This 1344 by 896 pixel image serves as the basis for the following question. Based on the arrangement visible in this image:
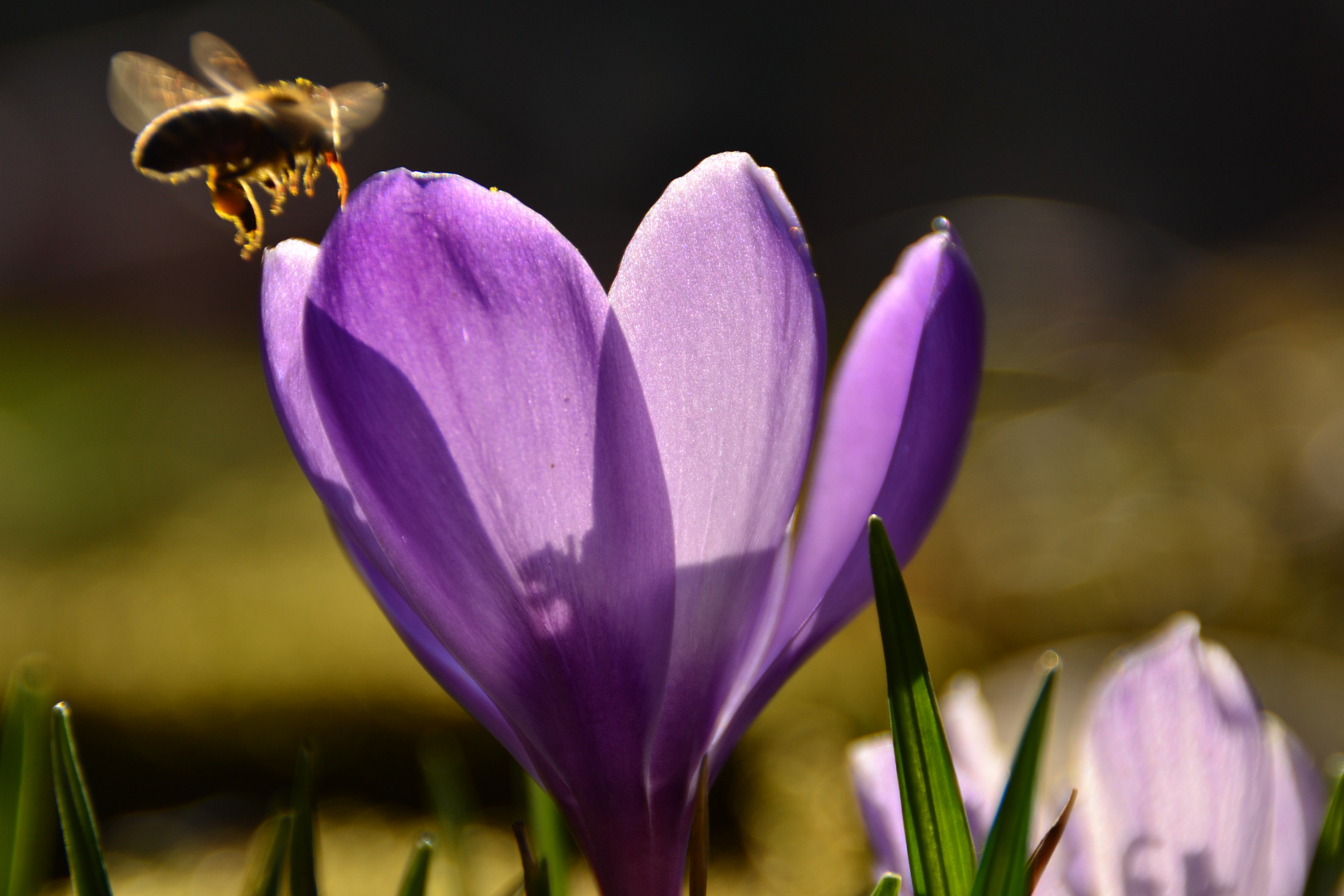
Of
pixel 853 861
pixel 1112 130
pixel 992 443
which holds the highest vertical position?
pixel 1112 130

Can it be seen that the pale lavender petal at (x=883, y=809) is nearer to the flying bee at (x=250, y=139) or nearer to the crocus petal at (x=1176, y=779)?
the crocus petal at (x=1176, y=779)

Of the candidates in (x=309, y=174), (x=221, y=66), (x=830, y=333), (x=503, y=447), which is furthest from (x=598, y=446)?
(x=830, y=333)

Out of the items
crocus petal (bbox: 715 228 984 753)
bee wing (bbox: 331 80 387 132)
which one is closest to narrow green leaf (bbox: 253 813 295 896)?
crocus petal (bbox: 715 228 984 753)

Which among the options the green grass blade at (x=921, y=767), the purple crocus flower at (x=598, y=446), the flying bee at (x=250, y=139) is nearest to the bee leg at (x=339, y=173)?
the flying bee at (x=250, y=139)

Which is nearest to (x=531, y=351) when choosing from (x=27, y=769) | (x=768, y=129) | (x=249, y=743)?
(x=27, y=769)

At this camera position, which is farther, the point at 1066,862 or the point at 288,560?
the point at 288,560

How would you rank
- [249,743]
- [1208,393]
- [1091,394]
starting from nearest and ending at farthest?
[249,743] → [1208,393] → [1091,394]

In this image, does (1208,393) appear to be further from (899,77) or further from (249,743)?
(899,77)
